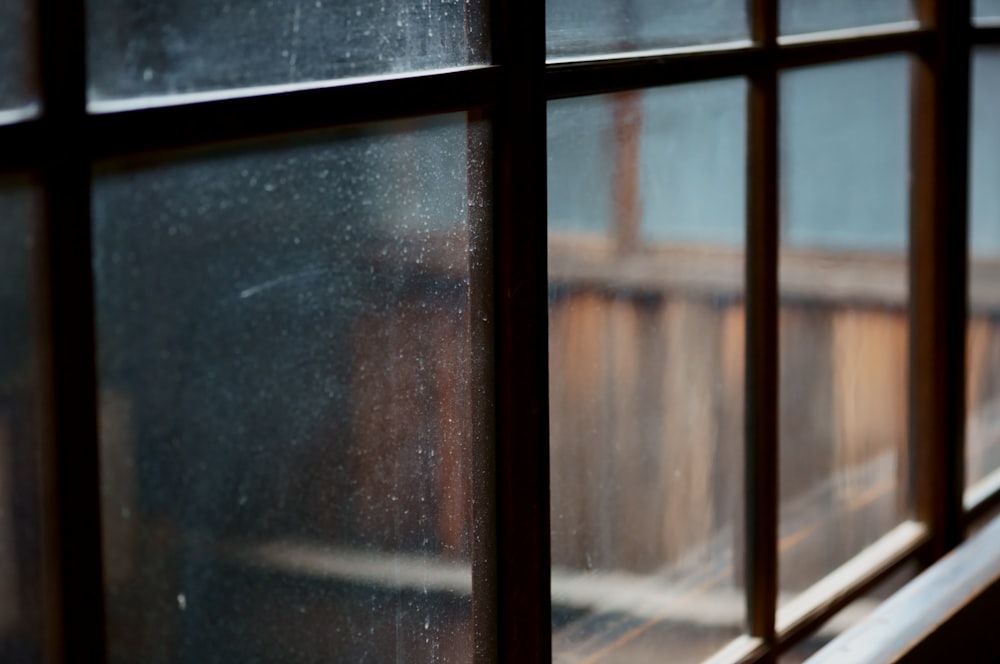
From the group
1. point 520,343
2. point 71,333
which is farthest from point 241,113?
point 520,343

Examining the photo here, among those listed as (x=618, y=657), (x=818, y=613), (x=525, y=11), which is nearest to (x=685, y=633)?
(x=618, y=657)

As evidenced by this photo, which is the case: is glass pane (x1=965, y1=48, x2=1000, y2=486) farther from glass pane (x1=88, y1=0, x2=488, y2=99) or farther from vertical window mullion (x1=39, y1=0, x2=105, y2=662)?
vertical window mullion (x1=39, y1=0, x2=105, y2=662)

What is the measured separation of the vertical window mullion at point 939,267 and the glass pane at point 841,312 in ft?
0.10

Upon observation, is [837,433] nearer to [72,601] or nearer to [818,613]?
[818,613]

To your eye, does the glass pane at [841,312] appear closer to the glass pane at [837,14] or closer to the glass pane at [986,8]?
the glass pane at [837,14]

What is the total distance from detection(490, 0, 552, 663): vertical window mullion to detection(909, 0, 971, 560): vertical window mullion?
82 cm

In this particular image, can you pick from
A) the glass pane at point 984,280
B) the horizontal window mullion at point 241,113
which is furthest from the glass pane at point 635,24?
the glass pane at point 984,280

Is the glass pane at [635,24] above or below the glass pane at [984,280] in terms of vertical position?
above

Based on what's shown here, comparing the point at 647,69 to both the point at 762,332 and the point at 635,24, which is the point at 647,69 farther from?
the point at 762,332

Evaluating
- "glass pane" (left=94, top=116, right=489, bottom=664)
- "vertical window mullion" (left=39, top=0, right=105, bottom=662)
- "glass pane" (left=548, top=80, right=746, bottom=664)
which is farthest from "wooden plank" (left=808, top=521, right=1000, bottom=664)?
"vertical window mullion" (left=39, top=0, right=105, bottom=662)

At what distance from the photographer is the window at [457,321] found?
74 cm

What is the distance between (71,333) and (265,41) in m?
0.22

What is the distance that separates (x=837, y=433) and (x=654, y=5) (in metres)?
0.59

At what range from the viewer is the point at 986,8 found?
1.92 m
